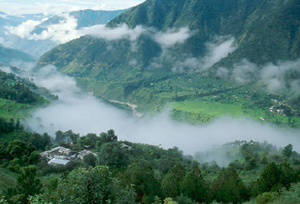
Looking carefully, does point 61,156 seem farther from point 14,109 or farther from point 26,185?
point 14,109

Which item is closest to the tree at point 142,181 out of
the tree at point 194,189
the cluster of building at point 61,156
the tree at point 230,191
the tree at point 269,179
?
the tree at point 194,189

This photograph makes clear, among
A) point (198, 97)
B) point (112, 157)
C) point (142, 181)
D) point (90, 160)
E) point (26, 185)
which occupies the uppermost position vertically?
point (198, 97)

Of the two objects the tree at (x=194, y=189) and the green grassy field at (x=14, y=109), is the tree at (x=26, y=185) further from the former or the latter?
the green grassy field at (x=14, y=109)

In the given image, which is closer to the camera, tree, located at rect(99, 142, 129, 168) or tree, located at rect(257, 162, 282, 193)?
tree, located at rect(257, 162, 282, 193)

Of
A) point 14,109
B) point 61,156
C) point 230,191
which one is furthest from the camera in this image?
point 14,109

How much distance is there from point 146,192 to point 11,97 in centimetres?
8987

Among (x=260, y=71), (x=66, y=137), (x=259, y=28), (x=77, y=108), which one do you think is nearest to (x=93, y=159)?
(x=66, y=137)

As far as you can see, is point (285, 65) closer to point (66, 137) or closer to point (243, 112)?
point (243, 112)

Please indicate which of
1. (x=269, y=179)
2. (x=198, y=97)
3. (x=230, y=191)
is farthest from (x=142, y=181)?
(x=198, y=97)

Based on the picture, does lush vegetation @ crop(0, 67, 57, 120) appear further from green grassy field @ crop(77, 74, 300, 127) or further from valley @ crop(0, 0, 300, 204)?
green grassy field @ crop(77, 74, 300, 127)

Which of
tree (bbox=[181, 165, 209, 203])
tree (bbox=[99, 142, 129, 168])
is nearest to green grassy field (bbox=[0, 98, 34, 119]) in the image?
tree (bbox=[99, 142, 129, 168])

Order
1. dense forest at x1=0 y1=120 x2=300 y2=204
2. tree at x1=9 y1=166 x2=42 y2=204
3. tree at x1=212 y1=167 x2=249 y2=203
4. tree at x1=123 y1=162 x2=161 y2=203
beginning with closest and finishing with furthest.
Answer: dense forest at x1=0 y1=120 x2=300 y2=204 < tree at x1=123 y1=162 x2=161 y2=203 < tree at x1=9 y1=166 x2=42 y2=204 < tree at x1=212 y1=167 x2=249 y2=203

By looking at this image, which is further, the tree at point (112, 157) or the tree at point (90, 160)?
Answer: the tree at point (90, 160)

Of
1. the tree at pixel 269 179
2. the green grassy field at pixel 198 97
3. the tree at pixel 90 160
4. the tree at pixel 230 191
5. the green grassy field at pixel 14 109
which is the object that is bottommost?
the tree at pixel 230 191
